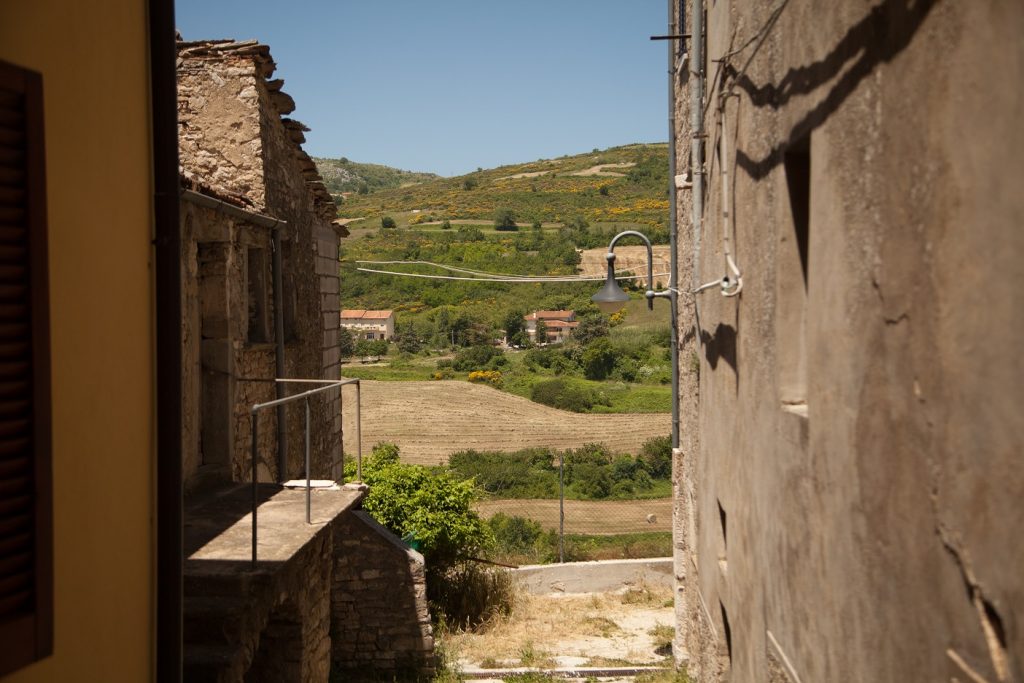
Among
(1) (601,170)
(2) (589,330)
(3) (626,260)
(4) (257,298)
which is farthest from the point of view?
(1) (601,170)

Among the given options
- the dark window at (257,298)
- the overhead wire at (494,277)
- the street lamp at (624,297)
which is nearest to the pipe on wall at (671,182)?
the street lamp at (624,297)

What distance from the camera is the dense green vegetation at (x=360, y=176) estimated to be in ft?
333

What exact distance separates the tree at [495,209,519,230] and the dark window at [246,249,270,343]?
173 feet

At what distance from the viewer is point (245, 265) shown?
32.3ft

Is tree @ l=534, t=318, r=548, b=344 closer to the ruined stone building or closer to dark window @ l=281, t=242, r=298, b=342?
the ruined stone building

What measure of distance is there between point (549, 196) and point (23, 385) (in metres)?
69.9

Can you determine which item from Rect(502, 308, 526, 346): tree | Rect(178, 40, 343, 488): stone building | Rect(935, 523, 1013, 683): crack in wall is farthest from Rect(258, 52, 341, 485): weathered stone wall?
Rect(502, 308, 526, 346): tree

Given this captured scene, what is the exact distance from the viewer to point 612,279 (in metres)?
11.2

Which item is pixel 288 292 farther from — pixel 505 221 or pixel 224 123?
pixel 505 221

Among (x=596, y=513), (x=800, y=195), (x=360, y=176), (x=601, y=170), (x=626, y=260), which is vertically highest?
(x=360, y=176)

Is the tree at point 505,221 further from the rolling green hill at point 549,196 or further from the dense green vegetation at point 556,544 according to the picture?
the dense green vegetation at point 556,544

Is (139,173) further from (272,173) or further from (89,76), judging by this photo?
(272,173)

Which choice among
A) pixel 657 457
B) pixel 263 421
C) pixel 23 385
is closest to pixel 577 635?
pixel 263 421

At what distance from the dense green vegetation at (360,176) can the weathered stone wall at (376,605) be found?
86.0 metres
